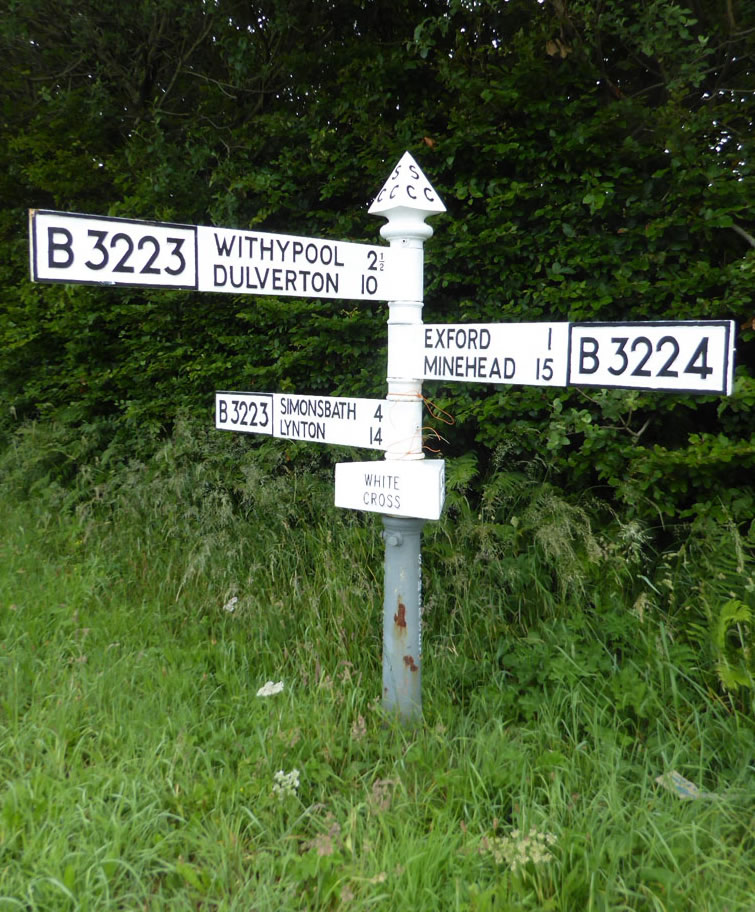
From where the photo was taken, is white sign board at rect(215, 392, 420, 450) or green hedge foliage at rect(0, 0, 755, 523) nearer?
white sign board at rect(215, 392, 420, 450)

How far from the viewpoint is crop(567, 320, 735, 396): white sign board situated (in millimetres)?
1952

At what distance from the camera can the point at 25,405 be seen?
6.84 m

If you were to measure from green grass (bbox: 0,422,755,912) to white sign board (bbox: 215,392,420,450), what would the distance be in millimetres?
864

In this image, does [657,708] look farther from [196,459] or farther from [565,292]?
[196,459]

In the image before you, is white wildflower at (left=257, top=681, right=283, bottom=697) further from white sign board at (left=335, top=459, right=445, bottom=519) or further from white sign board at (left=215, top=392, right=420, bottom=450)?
white sign board at (left=215, top=392, right=420, bottom=450)

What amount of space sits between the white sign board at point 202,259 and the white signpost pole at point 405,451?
0.19 feet

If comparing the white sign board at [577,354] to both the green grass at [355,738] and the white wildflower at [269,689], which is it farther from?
the white wildflower at [269,689]

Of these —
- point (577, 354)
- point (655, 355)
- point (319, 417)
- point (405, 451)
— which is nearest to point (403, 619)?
point (405, 451)

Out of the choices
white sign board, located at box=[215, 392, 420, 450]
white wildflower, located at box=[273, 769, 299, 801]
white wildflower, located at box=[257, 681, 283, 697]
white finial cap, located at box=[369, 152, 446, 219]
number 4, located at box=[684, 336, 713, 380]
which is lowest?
white wildflower, located at box=[273, 769, 299, 801]

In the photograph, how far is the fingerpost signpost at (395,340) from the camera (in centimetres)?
212

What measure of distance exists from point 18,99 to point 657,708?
7251mm

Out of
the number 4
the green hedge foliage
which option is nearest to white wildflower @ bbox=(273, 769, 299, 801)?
the number 4

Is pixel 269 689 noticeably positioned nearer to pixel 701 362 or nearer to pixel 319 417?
pixel 319 417

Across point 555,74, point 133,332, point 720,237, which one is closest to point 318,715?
point 720,237
